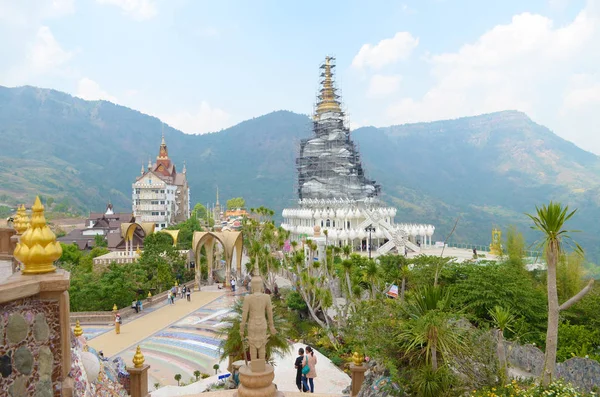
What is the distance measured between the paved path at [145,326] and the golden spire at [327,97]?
3621cm

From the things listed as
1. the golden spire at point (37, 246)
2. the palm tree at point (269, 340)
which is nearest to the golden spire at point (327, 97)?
the palm tree at point (269, 340)

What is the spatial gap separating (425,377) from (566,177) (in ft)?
648

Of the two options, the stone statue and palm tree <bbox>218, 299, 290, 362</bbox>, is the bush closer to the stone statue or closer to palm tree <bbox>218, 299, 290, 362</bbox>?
the stone statue

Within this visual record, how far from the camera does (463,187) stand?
198 metres

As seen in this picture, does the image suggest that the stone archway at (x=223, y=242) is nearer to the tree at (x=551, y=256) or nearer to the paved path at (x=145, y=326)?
the paved path at (x=145, y=326)

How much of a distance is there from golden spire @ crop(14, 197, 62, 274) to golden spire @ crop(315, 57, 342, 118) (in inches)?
2171

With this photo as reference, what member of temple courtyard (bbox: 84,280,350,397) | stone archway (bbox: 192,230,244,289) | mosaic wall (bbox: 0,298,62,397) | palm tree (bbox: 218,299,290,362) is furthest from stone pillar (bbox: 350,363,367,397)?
stone archway (bbox: 192,230,244,289)

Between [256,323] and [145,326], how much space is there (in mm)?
15472

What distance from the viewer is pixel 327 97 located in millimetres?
59469

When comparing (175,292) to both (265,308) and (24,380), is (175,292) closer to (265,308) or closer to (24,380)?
(265,308)

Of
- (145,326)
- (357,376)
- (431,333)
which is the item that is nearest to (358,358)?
(357,376)

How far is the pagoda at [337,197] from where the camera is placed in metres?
41.7

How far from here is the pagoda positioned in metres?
41.7

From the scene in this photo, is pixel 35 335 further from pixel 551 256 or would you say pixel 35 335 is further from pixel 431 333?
pixel 551 256
